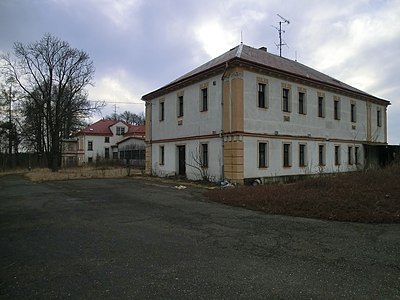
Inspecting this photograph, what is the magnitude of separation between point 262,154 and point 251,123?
230 centimetres

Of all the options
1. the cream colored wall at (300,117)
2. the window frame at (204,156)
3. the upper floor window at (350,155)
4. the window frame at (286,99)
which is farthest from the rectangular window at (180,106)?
the upper floor window at (350,155)

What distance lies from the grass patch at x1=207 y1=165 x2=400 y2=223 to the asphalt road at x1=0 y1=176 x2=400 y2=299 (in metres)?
0.84

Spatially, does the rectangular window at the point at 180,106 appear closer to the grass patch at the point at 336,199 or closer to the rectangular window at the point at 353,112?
the grass patch at the point at 336,199

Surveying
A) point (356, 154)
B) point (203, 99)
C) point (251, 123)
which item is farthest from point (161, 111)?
point (356, 154)

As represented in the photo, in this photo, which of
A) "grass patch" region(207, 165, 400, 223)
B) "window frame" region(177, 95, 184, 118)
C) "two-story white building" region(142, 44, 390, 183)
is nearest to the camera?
"grass patch" region(207, 165, 400, 223)

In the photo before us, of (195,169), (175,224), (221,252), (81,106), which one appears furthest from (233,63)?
(81,106)

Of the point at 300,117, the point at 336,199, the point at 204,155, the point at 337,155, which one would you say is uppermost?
the point at 300,117

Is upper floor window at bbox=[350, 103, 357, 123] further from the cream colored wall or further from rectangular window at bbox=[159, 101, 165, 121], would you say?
rectangular window at bbox=[159, 101, 165, 121]

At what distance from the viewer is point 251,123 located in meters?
19.1

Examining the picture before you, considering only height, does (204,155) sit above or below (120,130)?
below

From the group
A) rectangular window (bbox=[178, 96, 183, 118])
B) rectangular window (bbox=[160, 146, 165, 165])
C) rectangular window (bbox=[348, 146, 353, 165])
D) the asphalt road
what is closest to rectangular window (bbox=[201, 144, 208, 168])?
rectangular window (bbox=[178, 96, 183, 118])

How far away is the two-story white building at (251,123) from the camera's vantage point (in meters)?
18.8

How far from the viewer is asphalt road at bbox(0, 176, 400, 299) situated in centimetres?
402

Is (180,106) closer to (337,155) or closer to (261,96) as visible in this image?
(261,96)
